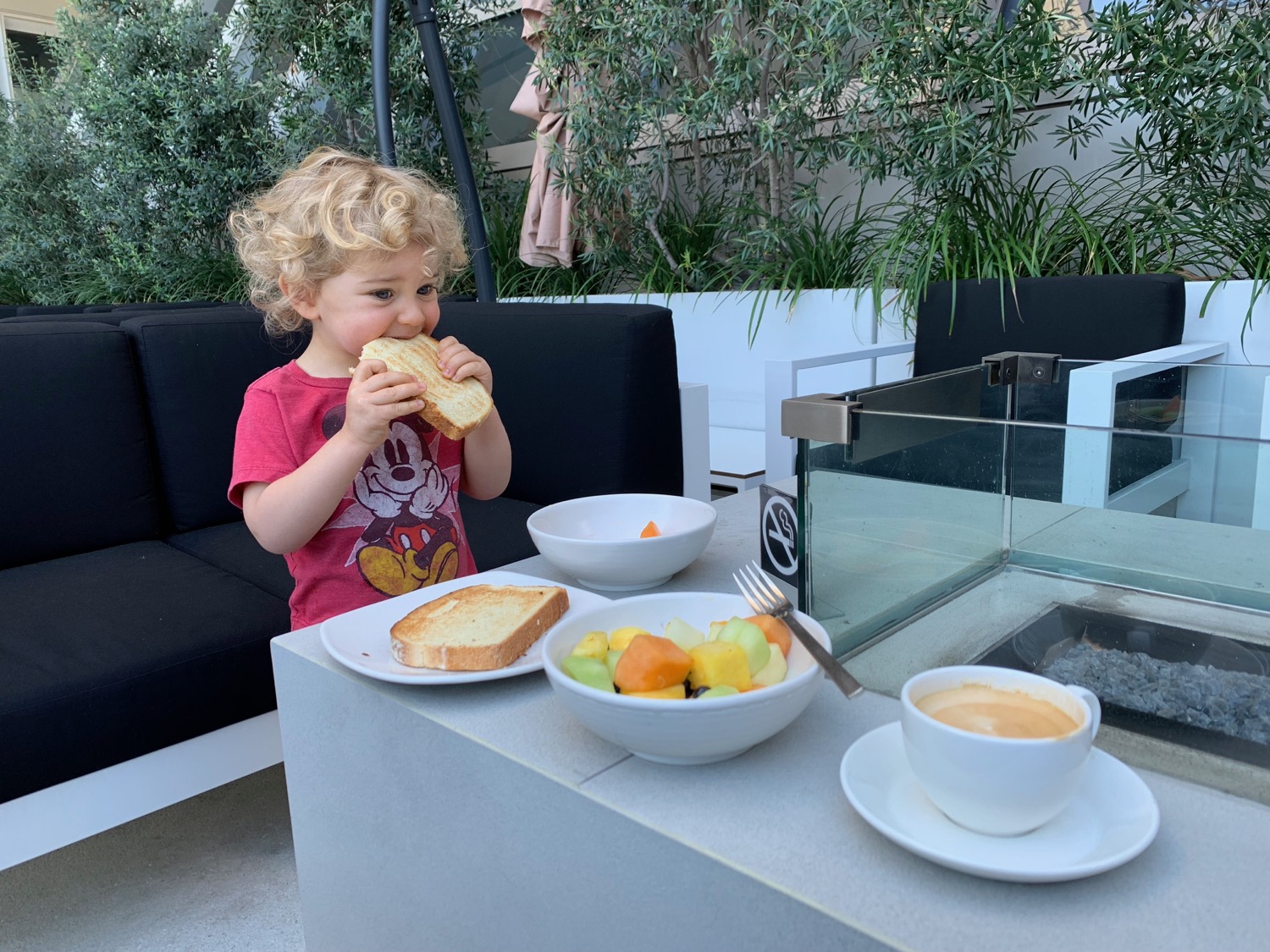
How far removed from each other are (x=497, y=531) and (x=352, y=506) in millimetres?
675

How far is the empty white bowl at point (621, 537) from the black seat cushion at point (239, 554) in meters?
0.74

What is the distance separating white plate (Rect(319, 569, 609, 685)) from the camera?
2.62 ft

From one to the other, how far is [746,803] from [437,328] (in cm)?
198

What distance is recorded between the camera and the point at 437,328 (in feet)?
7.93

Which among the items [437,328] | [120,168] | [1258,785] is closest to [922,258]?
[437,328]

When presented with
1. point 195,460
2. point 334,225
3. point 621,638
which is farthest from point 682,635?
point 195,460

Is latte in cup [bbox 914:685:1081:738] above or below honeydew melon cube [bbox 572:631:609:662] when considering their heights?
above

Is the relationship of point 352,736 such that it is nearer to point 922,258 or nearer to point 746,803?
point 746,803

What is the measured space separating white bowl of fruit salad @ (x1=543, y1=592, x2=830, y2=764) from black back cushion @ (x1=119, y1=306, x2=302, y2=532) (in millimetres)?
1591

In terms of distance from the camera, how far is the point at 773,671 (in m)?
0.70

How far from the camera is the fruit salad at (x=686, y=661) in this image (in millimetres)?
652

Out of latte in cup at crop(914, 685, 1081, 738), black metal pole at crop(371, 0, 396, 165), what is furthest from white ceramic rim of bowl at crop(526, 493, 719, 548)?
black metal pole at crop(371, 0, 396, 165)

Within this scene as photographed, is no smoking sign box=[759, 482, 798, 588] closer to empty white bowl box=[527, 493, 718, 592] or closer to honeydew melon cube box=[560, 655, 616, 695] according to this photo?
empty white bowl box=[527, 493, 718, 592]

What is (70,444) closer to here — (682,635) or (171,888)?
(171,888)
